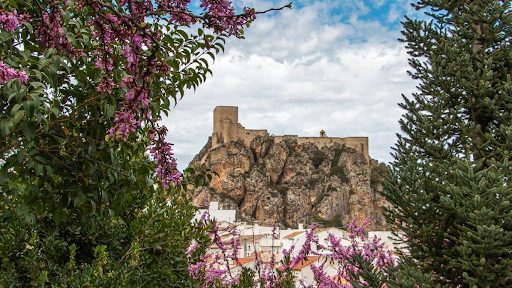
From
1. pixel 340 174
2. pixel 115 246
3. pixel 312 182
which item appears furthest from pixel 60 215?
pixel 340 174

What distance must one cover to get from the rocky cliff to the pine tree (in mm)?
60274

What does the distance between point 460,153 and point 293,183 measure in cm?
6587

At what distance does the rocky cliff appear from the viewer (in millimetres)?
66688

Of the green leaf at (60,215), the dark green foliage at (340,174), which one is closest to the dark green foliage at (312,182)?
the dark green foliage at (340,174)

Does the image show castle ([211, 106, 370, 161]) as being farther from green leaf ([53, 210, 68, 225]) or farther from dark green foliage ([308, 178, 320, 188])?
green leaf ([53, 210, 68, 225])

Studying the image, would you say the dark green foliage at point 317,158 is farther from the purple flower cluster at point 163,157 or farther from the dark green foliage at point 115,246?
the purple flower cluster at point 163,157

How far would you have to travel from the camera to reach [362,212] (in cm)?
6931

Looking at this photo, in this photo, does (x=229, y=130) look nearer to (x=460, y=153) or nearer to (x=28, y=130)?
(x=460, y=153)

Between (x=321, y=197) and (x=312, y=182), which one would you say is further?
(x=312, y=182)

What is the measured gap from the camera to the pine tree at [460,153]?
3.66m

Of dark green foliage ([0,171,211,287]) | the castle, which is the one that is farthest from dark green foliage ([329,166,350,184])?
dark green foliage ([0,171,211,287])

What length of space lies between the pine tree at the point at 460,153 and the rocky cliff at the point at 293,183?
6027 cm

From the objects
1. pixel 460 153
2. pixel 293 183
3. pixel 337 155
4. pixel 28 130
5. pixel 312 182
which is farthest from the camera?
pixel 337 155

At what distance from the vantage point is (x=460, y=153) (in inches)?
170
